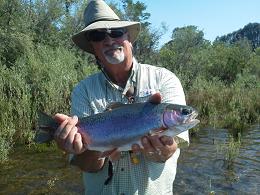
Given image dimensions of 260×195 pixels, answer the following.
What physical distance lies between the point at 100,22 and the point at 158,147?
1.48 metres

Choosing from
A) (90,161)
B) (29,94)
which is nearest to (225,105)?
(29,94)

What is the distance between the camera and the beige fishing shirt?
3.73m

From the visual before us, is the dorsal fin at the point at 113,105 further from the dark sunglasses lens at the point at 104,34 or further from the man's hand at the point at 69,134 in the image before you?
the dark sunglasses lens at the point at 104,34

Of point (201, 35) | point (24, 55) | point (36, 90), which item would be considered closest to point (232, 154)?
point (36, 90)

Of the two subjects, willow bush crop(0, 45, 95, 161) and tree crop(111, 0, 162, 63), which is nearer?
willow bush crop(0, 45, 95, 161)

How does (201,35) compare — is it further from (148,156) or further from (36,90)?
(148,156)

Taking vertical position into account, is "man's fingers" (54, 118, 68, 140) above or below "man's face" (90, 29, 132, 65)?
below

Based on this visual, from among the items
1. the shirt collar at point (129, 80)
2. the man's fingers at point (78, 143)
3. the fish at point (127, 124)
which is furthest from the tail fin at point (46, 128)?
the shirt collar at point (129, 80)

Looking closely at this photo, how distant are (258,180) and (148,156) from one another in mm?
7462

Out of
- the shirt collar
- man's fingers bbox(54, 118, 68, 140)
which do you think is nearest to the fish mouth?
the shirt collar

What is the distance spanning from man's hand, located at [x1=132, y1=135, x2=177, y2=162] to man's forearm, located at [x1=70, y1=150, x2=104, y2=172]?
14.9 inches

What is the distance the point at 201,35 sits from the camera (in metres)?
36.0

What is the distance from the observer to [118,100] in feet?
13.0

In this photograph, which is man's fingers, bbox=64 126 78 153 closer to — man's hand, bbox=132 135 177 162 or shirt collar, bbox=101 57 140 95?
man's hand, bbox=132 135 177 162
